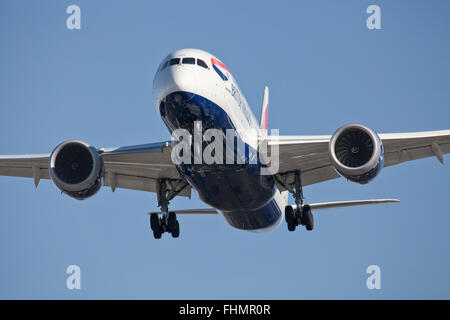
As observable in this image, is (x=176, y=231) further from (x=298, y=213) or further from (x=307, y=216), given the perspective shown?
(x=307, y=216)

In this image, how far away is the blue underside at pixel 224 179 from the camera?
2281 cm

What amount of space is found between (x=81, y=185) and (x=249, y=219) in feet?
23.4

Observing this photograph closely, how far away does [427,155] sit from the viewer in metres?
27.3

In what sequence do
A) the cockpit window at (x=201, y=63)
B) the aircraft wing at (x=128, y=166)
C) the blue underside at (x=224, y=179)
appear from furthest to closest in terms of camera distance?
the aircraft wing at (x=128, y=166) → the cockpit window at (x=201, y=63) → the blue underside at (x=224, y=179)

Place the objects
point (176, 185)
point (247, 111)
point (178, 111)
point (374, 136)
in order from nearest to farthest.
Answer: point (178, 111) < point (374, 136) < point (247, 111) < point (176, 185)

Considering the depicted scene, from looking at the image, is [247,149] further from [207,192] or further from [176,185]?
[176,185]

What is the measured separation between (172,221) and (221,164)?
605cm

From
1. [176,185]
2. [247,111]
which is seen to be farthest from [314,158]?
[176,185]

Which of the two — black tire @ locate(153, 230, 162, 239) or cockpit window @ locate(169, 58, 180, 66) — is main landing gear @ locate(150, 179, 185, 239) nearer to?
black tire @ locate(153, 230, 162, 239)

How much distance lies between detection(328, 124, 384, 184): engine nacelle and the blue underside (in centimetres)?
289

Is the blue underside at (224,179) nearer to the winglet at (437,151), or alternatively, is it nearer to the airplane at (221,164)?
the airplane at (221,164)

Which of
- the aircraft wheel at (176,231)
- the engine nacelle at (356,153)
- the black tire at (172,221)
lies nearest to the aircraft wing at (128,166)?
the black tire at (172,221)

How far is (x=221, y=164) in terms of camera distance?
79.2 ft

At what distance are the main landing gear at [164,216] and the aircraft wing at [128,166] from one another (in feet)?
1.08
